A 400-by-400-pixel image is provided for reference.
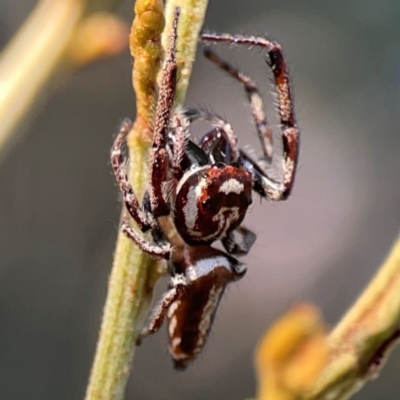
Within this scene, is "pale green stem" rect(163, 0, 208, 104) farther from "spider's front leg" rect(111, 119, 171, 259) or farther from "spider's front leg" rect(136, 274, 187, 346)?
"spider's front leg" rect(136, 274, 187, 346)

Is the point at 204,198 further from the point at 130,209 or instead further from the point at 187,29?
the point at 187,29

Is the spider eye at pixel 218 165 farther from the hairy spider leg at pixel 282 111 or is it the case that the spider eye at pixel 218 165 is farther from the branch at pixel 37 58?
the branch at pixel 37 58

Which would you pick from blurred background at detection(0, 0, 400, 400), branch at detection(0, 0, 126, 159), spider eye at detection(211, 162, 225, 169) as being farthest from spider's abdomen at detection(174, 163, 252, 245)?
blurred background at detection(0, 0, 400, 400)

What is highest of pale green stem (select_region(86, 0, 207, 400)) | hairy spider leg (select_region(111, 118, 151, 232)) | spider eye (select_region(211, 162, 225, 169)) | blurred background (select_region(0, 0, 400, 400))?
blurred background (select_region(0, 0, 400, 400))

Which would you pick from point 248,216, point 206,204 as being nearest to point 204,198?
point 206,204

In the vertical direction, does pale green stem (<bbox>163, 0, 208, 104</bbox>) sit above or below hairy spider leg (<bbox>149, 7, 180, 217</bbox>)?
above

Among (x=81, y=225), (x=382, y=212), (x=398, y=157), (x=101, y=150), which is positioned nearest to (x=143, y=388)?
(x=81, y=225)

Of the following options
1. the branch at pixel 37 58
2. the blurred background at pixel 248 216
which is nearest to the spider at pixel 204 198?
the branch at pixel 37 58

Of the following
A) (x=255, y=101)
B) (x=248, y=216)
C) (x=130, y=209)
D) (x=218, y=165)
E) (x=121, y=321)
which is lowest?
(x=121, y=321)
